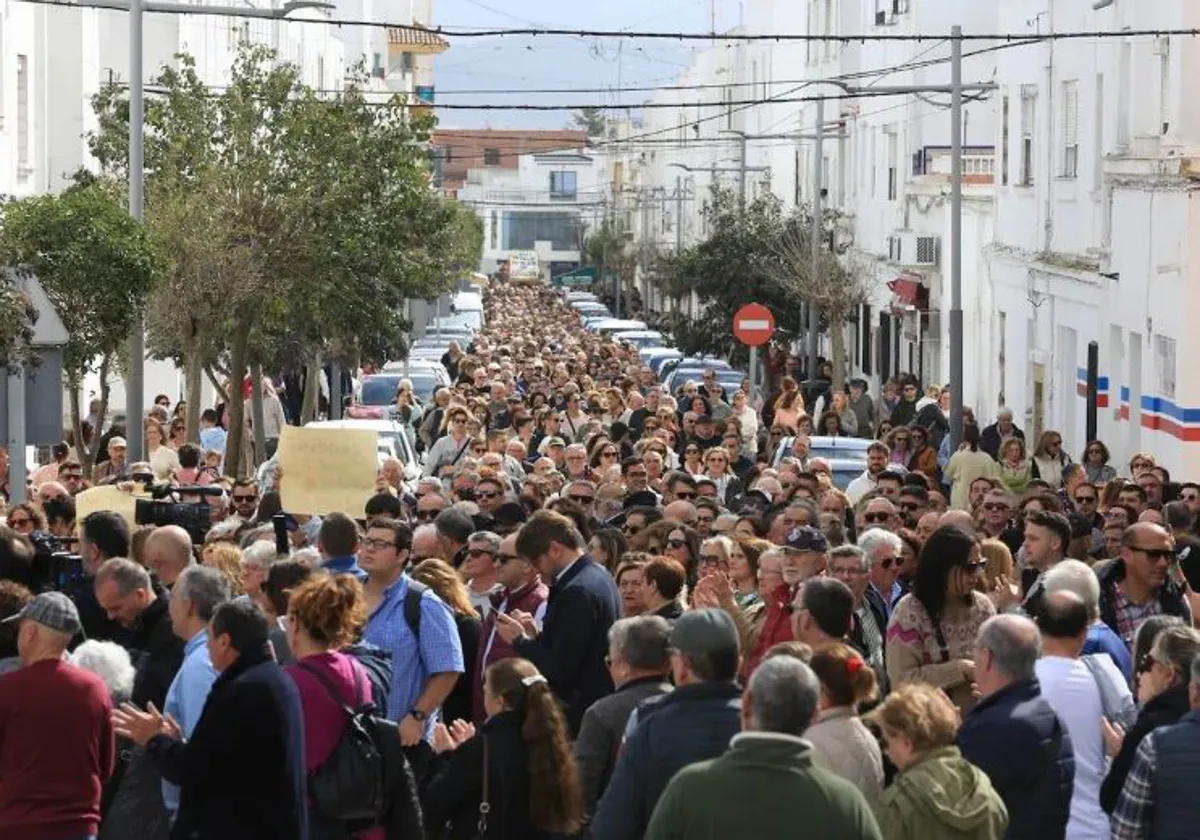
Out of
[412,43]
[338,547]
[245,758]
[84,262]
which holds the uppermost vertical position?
[412,43]

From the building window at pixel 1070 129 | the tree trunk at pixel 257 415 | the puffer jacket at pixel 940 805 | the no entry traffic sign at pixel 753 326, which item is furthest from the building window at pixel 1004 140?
the puffer jacket at pixel 940 805

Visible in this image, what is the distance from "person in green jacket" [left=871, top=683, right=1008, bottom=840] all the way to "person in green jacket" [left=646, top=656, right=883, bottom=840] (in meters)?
0.81

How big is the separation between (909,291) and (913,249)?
3.28 ft

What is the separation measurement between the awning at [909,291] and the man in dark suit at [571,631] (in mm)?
39401

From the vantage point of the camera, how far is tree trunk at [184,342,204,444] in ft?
97.1

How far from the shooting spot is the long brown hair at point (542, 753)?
9328 mm

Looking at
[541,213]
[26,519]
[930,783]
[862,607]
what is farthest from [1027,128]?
[541,213]

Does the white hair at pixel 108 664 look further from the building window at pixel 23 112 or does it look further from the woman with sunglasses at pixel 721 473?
the building window at pixel 23 112

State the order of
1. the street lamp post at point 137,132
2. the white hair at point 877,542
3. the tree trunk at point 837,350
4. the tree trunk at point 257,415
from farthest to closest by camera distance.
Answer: the tree trunk at point 837,350, the tree trunk at point 257,415, the street lamp post at point 137,132, the white hair at point 877,542

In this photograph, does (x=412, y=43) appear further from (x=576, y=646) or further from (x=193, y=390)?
(x=576, y=646)

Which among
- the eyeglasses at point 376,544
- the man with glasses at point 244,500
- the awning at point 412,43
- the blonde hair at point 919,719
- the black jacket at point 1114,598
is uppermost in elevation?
the awning at point 412,43

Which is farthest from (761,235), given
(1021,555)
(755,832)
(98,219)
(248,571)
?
(755,832)

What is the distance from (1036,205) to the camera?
4012 centimetres

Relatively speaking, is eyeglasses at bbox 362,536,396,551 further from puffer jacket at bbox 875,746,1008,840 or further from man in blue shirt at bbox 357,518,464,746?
puffer jacket at bbox 875,746,1008,840
